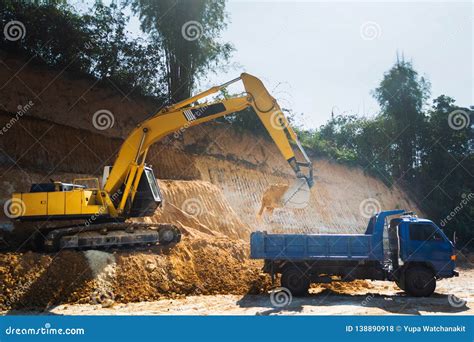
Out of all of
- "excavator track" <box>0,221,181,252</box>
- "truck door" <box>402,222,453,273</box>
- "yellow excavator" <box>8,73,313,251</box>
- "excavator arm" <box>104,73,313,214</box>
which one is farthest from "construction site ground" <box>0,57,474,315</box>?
"excavator arm" <box>104,73,313,214</box>

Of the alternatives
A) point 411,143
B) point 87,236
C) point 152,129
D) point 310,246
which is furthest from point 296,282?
point 411,143

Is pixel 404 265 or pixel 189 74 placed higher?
pixel 189 74

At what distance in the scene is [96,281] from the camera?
468 inches

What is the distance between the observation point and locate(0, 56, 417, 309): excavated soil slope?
1189cm

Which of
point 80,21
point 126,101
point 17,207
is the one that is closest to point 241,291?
point 17,207

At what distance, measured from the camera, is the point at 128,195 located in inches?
568

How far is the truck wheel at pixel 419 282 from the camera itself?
41.1 ft

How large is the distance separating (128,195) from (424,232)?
28.4ft

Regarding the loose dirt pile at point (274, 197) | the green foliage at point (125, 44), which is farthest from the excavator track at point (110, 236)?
the green foliage at point (125, 44)

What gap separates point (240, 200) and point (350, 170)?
1116cm

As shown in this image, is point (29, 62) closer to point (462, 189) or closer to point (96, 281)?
point (96, 281)

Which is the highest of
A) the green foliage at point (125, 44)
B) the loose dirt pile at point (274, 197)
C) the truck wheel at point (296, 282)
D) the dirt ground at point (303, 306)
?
the green foliage at point (125, 44)

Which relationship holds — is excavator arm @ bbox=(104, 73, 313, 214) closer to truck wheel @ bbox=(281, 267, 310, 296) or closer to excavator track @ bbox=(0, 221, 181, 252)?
excavator track @ bbox=(0, 221, 181, 252)

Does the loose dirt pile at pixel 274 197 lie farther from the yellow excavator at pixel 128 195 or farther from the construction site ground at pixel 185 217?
the construction site ground at pixel 185 217
